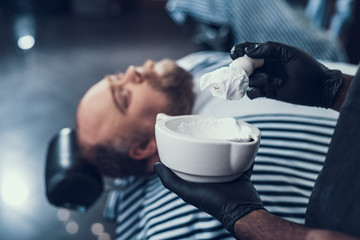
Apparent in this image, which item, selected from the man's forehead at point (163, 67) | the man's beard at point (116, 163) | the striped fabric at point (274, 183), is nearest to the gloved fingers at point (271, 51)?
the striped fabric at point (274, 183)

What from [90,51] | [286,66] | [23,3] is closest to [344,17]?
[286,66]

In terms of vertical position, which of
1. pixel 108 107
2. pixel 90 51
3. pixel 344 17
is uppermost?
pixel 344 17

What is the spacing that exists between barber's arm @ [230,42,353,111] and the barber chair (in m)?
0.76

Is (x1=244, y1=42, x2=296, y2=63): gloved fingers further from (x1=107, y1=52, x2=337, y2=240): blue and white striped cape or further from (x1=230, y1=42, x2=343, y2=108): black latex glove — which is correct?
(x1=107, y1=52, x2=337, y2=240): blue and white striped cape

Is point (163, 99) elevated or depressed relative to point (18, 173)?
elevated

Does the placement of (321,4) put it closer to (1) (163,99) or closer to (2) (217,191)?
(1) (163,99)

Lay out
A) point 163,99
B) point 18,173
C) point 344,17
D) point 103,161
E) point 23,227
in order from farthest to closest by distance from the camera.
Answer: point 344,17 < point 18,173 < point 23,227 < point 103,161 < point 163,99

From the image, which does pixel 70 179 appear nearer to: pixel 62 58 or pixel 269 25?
pixel 269 25

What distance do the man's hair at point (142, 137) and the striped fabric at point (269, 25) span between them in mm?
886

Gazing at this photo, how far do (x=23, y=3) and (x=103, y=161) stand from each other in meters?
5.06

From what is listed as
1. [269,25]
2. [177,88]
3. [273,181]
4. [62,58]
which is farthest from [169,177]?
[62,58]

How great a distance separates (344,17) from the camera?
108 inches

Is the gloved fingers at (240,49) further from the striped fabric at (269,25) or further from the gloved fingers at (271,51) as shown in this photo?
the striped fabric at (269,25)

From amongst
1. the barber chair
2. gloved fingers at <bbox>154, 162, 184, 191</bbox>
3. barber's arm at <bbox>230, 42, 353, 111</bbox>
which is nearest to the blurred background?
the barber chair
